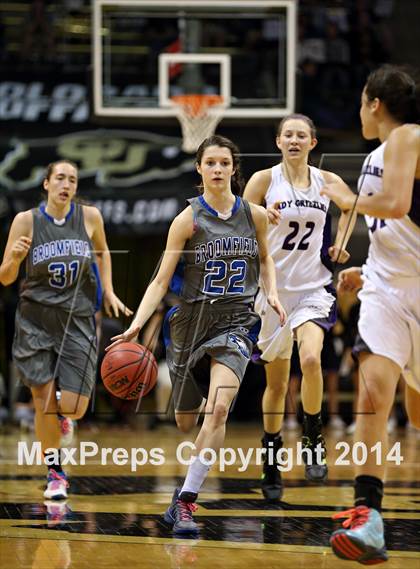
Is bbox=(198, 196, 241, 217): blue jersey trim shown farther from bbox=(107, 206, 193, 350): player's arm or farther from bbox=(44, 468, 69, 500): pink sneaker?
bbox=(44, 468, 69, 500): pink sneaker

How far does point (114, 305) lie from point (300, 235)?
4.24 ft

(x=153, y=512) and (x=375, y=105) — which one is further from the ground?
(x=375, y=105)

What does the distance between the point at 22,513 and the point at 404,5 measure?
1343 centimetres

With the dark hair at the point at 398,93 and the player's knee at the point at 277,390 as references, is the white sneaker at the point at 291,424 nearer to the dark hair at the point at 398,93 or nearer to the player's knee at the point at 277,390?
the player's knee at the point at 277,390

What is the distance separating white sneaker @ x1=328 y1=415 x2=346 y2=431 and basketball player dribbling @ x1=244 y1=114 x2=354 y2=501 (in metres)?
7.04

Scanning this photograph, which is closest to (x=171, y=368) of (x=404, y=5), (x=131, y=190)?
(x=131, y=190)

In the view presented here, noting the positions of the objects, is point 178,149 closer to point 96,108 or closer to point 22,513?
point 96,108

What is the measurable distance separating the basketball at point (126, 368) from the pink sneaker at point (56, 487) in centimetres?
127

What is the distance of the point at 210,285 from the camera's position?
6.33 meters

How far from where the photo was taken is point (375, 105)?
498 centimetres

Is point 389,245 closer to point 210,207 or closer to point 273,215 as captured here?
point 210,207

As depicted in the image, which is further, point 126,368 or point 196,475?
point 126,368

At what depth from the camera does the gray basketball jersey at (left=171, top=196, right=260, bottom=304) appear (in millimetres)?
6312

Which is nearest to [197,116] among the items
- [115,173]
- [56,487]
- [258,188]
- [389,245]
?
[115,173]
